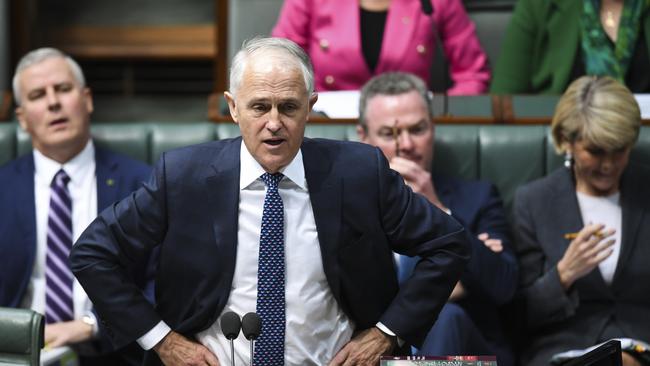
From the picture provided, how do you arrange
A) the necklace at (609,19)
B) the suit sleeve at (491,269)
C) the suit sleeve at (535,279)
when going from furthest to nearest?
the necklace at (609,19)
the suit sleeve at (535,279)
the suit sleeve at (491,269)

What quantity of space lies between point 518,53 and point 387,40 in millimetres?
444

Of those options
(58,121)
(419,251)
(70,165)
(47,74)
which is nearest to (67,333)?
(70,165)

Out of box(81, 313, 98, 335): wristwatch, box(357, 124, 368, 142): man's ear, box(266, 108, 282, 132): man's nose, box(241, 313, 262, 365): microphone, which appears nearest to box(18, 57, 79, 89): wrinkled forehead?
box(81, 313, 98, 335): wristwatch

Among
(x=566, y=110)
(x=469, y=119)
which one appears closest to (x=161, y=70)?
(x=469, y=119)

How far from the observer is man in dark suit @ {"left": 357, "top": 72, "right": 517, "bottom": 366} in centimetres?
272

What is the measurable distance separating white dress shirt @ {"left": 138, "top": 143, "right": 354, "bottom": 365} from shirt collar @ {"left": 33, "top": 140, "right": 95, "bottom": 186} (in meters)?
1.07

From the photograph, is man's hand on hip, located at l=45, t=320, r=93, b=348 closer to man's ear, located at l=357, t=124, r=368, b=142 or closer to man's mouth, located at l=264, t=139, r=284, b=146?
man's ear, located at l=357, t=124, r=368, b=142

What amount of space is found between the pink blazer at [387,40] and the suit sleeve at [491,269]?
0.81m

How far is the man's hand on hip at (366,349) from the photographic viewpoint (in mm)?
2113

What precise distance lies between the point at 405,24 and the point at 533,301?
1146mm

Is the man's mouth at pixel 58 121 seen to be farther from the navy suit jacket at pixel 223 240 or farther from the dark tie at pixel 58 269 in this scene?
the navy suit jacket at pixel 223 240

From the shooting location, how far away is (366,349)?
212 cm

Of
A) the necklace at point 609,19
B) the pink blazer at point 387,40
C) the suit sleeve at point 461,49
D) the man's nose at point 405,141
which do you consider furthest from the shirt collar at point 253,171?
the necklace at point 609,19

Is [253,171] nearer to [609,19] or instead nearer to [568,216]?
[568,216]
